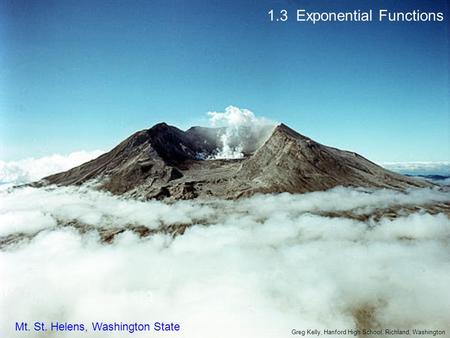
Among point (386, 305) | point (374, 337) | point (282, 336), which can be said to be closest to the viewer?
Answer: point (374, 337)

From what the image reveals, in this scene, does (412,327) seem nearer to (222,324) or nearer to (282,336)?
(282,336)

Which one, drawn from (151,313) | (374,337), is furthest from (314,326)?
(151,313)

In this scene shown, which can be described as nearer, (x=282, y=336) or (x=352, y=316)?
(x=282, y=336)

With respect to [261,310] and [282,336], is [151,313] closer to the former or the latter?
[261,310]

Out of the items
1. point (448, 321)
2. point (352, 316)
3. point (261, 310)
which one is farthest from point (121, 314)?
point (448, 321)

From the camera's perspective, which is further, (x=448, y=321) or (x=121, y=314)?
(x=121, y=314)

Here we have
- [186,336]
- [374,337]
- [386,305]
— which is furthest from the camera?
[386,305]

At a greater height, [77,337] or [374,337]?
[374,337]

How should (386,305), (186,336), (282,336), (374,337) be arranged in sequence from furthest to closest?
(386,305)
(186,336)
(282,336)
(374,337)
